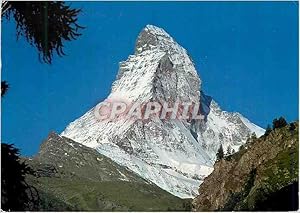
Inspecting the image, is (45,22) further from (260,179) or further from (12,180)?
(260,179)

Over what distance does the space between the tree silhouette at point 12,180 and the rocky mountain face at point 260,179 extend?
6.84 feet

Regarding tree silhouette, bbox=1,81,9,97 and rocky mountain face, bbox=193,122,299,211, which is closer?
tree silhouette, bbox=1,81,9,97

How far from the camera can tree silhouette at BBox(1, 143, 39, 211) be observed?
551cm

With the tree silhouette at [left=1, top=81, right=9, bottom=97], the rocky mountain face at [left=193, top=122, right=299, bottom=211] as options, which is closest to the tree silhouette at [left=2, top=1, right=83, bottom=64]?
the tree silhouette at [left=1, top=81, right=9, bottom=97]

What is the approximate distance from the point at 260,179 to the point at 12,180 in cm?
2079

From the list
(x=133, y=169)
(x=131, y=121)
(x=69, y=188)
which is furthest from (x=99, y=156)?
(x=131, y=121)

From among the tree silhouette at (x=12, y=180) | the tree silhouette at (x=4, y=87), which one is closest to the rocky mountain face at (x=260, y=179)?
the tree silhouette at (x=12, y=180)

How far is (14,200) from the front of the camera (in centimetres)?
557

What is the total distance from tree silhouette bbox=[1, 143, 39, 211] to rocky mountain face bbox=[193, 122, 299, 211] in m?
2.09

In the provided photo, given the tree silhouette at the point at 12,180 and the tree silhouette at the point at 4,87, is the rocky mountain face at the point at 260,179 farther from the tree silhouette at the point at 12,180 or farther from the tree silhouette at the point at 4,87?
the tree silhouette at the point at 4,87

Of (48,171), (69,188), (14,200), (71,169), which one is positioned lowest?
(14,200)

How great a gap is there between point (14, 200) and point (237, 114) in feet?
9.00

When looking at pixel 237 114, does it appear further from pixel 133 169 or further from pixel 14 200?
pixel 133 169

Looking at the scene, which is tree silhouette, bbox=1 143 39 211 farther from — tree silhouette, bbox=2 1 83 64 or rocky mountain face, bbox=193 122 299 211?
rocky mountain face, bbox=193 122 299 211
